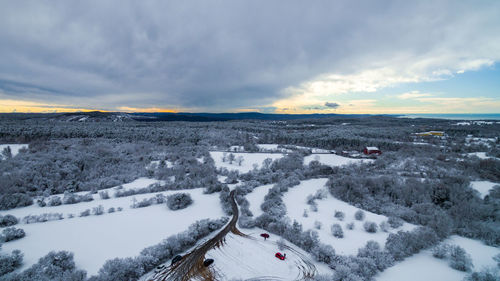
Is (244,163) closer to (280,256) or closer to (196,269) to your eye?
(280,256)

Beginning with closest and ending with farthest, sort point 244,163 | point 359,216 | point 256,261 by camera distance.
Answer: point 256,261 < point 359,216 < point 244,163

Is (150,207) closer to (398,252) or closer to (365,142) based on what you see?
(398,252)

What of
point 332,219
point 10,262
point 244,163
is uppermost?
point 10,262

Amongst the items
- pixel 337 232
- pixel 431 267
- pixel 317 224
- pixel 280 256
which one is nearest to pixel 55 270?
pixel 280 256

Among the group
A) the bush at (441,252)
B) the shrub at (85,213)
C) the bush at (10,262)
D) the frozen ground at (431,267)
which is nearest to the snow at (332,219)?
the frozen ground at (431,267)

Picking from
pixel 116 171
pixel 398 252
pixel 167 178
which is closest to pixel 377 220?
pixel 398 252

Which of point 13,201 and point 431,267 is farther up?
point 13,201

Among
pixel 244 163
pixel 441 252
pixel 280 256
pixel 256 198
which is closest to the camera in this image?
pixel 441 252

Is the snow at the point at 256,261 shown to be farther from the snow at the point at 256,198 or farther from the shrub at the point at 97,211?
the shrub at the point at 97,211
